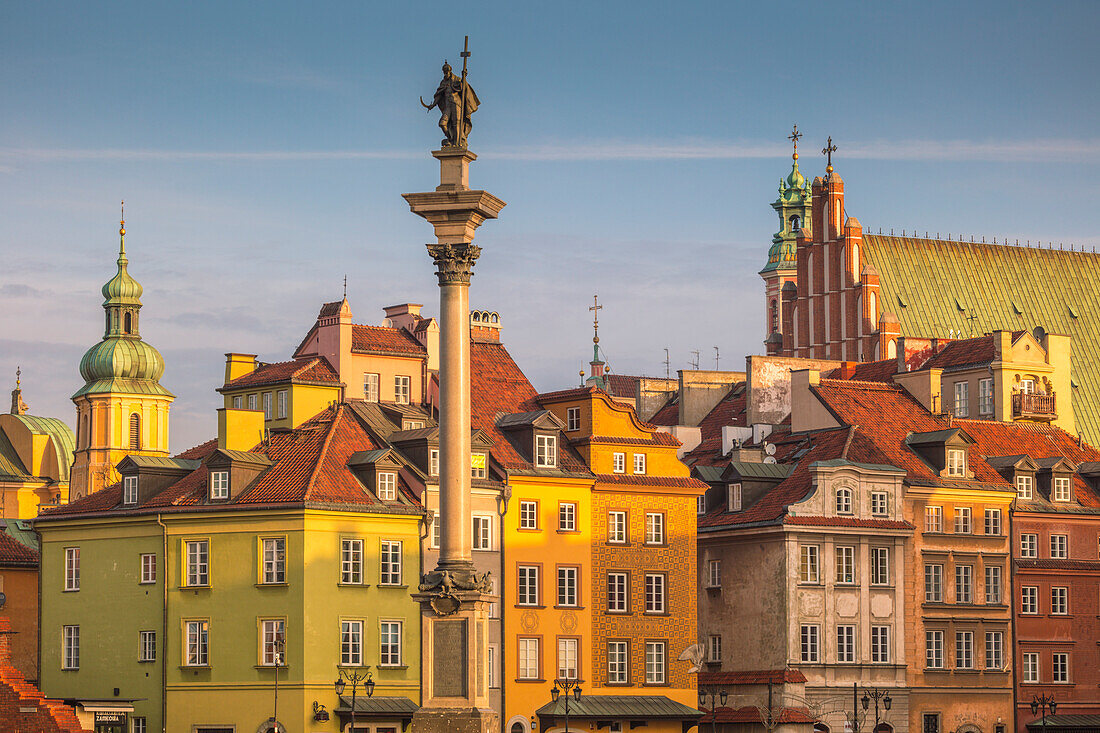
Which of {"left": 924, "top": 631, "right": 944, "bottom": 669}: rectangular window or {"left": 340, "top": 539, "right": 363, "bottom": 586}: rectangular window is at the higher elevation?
{"left": 340, "top": 539, "right": 363, "bottom": 586}: rectangular window

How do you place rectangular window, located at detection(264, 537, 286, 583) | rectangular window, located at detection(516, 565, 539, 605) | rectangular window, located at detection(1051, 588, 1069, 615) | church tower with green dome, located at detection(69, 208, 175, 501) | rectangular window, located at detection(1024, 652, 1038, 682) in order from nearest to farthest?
rectangular window, located at detection(264, 537, 286, 583) < rectangular window, located at detection(516, 565, 539, 605) < rectangular window, located at detection(1024, 652, 1038, 682) < rectangular window, located at detection(1051, 588, 1069, 615) < church tower with green dome, located at detection(69, 208, 175, 501)

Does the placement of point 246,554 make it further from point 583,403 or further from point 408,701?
point 583,403

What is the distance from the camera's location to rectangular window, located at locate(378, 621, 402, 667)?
8619cm

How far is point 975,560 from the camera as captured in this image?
9831 cm

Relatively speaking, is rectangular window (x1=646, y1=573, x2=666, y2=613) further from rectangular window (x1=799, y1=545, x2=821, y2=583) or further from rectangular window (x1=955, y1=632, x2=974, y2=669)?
rectangular window (x1=955, y1=632, x2=974, y2=669)

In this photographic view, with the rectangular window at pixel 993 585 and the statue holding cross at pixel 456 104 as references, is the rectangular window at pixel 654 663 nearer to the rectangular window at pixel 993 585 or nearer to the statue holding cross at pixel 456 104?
the rectangular window at pixel 993 585

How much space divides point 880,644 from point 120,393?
91511mm

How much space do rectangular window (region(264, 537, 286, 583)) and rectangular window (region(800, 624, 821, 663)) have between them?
21.7 metres

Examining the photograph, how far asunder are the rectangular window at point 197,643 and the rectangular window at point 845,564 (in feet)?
84.9

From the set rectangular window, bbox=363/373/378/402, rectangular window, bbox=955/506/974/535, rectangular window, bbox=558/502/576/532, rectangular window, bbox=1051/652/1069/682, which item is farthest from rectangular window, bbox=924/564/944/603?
rectangular window, bbox=363/373/378/402

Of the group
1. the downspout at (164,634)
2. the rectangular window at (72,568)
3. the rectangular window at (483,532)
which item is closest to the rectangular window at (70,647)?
the rectangular window at (72,568)

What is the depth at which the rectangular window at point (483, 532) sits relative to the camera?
88.6 metres

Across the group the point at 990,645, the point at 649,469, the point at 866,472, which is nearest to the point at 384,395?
the point at 649,469

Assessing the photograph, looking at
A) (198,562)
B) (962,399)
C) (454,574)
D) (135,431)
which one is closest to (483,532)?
(198,562)
